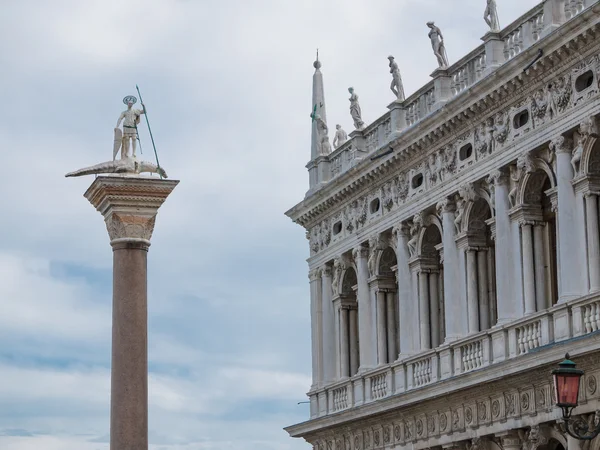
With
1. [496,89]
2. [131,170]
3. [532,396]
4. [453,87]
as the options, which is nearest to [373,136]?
[453,87]

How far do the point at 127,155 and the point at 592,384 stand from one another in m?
10.8

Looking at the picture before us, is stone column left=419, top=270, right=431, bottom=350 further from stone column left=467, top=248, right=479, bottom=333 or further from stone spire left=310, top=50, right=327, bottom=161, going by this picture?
stone spire left=310, top=50, right=327, bottom=161

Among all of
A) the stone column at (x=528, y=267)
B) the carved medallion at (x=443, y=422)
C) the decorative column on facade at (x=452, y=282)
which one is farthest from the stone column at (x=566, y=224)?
the carved medallion at (x=443, y=422)

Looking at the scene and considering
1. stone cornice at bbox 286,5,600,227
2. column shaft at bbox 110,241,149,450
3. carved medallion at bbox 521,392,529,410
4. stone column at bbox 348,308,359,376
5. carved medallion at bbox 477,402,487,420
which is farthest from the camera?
stone column at bbox 348,308,359,376

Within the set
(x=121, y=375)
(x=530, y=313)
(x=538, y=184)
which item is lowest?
(x=121, y=375)

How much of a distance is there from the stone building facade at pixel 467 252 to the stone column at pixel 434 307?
0.03 metres

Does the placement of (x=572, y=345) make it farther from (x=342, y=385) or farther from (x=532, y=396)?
(x=342, y=385)

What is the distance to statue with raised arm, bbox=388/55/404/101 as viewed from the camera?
4359cm

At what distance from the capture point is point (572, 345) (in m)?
32.2

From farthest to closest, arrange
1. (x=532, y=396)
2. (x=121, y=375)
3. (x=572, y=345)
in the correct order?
(x=532, y=396) < (x=572, y=345) < (x=121, y=375)

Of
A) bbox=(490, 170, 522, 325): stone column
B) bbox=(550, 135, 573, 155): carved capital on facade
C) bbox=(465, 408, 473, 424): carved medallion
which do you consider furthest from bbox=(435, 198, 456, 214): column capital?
bbox=(550, 135, 573, 155): carved capital on facade

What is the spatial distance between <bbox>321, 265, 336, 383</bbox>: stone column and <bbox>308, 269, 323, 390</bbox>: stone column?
33cm

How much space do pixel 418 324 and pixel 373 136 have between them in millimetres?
5700

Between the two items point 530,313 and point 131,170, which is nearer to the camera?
point 131,170
